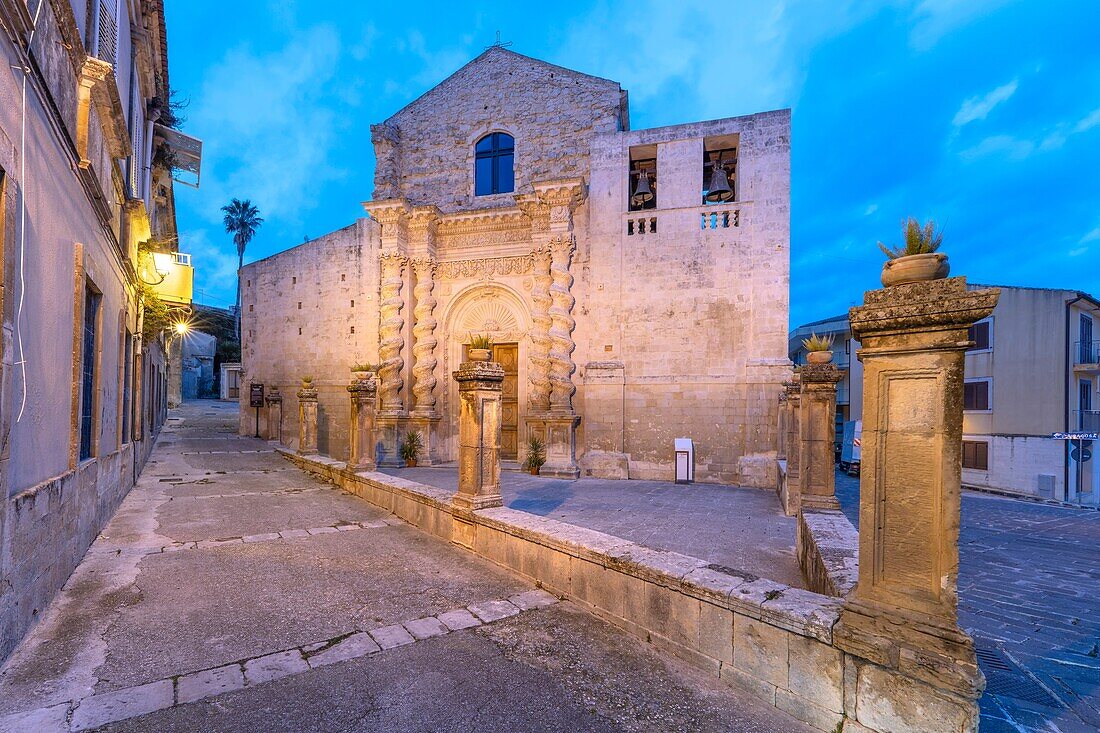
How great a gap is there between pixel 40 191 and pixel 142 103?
856 centimetres

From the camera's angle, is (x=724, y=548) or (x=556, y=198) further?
(x=556, y=198)

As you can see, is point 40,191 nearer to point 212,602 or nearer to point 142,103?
point 212,602

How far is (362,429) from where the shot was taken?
1035cm

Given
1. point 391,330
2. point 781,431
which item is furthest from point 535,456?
point 781,431

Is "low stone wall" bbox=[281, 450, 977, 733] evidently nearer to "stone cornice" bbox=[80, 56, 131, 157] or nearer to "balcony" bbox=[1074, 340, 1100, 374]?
"stone cornice" bbox=[80, 56, 131, 157]

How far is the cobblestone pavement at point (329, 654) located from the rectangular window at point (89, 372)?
4.22 feet

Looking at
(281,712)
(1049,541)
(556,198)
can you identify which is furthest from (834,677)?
(556,198)

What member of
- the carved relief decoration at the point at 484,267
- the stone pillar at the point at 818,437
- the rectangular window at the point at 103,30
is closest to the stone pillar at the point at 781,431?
the stone pillar at the point at 818,437

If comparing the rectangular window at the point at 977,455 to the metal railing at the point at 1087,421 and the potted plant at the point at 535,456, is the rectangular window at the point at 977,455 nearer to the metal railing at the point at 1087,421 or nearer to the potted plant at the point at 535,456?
the metal railing at the point at 1087,421

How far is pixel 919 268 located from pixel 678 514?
19.3 feet

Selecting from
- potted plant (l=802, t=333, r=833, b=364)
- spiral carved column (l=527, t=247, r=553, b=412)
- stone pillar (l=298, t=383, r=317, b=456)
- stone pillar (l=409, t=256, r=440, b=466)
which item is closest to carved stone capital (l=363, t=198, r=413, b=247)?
stone pillar (l=409, t=256, r=440, b=466)

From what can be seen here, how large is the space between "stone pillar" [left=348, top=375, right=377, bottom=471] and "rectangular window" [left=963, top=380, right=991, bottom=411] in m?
21.7

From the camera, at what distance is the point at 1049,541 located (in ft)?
25.5

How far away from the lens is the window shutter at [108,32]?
6039 mm
